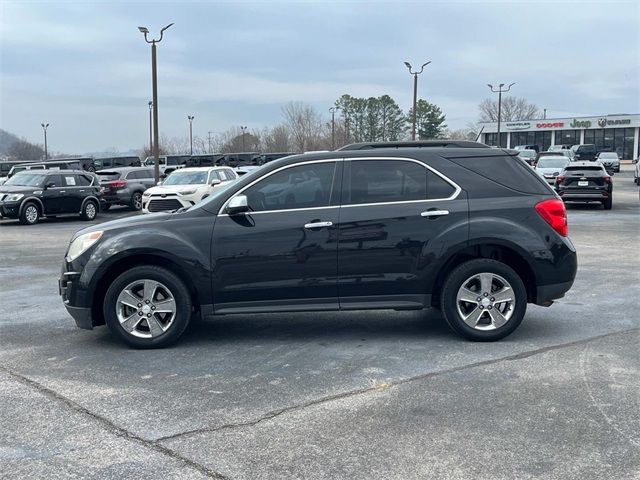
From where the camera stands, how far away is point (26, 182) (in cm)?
2033

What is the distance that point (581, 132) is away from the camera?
73.5 m

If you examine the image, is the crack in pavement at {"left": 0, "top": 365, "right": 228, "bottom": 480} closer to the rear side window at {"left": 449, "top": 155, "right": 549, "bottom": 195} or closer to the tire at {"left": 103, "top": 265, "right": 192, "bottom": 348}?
the tire at {"left": 103, "top": 265, "right": 192, "bottom": 348}

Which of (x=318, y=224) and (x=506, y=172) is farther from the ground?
(x=506, y=172)

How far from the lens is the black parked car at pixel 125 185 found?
77.7 ft

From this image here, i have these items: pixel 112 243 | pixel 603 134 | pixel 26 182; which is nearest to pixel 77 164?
pixel 26 182

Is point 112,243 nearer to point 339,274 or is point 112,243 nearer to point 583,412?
point 339,274

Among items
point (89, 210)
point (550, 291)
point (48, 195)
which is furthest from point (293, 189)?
point (89, 210)

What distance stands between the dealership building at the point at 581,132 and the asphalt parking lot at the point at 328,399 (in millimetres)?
69353

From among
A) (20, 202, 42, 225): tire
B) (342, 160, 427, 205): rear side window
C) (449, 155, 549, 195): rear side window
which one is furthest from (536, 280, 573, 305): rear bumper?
(20, 202, 42, 225): tire

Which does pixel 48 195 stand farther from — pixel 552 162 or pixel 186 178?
pixel 552 162

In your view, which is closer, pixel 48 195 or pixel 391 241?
pixel 391 241

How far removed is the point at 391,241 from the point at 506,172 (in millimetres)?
1367

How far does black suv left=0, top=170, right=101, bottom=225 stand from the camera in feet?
63.9

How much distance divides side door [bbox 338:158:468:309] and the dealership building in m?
69.2
